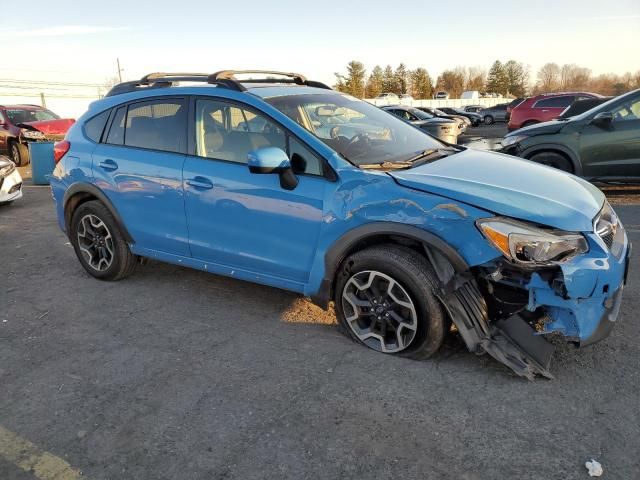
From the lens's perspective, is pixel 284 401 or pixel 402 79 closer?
pixel 284 401

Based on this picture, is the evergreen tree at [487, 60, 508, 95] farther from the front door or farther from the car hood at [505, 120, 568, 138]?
the front door

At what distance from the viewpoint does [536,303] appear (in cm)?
289

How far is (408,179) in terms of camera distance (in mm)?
3170

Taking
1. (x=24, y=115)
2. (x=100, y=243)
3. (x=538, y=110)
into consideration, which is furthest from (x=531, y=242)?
(x=24, y=115)

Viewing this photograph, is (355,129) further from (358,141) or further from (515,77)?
(515,77)

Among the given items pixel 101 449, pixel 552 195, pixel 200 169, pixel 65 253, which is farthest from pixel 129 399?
pixel 65 253

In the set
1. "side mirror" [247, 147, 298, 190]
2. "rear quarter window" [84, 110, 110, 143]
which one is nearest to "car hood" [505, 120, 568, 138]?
"side mirror" [247, 147, 298, 190]

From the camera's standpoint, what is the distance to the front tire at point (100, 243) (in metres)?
4.67

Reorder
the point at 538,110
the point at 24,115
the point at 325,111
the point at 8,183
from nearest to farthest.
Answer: the point at 325,111 < the point at 8,183 < the point at 24,115 < the point at 538,110

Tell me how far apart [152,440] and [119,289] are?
7.93ft

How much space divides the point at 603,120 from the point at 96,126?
659 centimetres

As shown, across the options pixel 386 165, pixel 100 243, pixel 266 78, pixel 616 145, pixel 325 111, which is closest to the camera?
pixel 386 165

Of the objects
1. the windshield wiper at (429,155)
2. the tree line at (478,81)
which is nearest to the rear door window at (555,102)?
the windshield wiper at (429,155)

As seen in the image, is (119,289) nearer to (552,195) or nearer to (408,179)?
(408,179)
